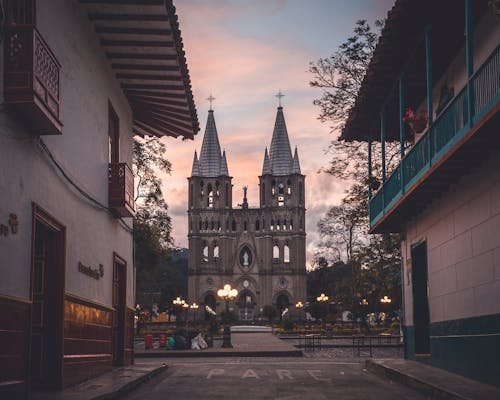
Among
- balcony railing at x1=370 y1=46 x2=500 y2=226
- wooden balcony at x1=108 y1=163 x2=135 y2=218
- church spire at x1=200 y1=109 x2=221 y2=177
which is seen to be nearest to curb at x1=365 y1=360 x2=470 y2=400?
balcony railing at x1=370 y1=46 x2=500 y2=226

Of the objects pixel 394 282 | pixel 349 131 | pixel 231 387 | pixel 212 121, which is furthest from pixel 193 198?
→ pixel 231 387

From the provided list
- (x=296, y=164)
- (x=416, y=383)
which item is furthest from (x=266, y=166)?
(x=416, y=383)

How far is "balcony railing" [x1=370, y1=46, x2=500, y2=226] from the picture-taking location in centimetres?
1152

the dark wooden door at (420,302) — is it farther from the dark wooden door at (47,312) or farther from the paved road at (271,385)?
the dark wooden door at (47,312)

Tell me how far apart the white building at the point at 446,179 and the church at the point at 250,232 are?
4000 inches

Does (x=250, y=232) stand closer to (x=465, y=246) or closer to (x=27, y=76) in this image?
(x=465, y=246)

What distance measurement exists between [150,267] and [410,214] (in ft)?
90.4

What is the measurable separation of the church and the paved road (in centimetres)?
10293

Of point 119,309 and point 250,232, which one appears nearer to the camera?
point 119,309

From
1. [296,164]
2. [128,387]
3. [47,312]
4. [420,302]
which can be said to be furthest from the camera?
[296,164]

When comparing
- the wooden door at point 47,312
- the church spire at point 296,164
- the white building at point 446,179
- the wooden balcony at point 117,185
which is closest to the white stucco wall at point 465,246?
the white building at point 446,179

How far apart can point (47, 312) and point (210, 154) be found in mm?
115941

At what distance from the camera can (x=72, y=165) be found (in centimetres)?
1370

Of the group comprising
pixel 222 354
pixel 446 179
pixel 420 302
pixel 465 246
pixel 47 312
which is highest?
pixel 446 179
